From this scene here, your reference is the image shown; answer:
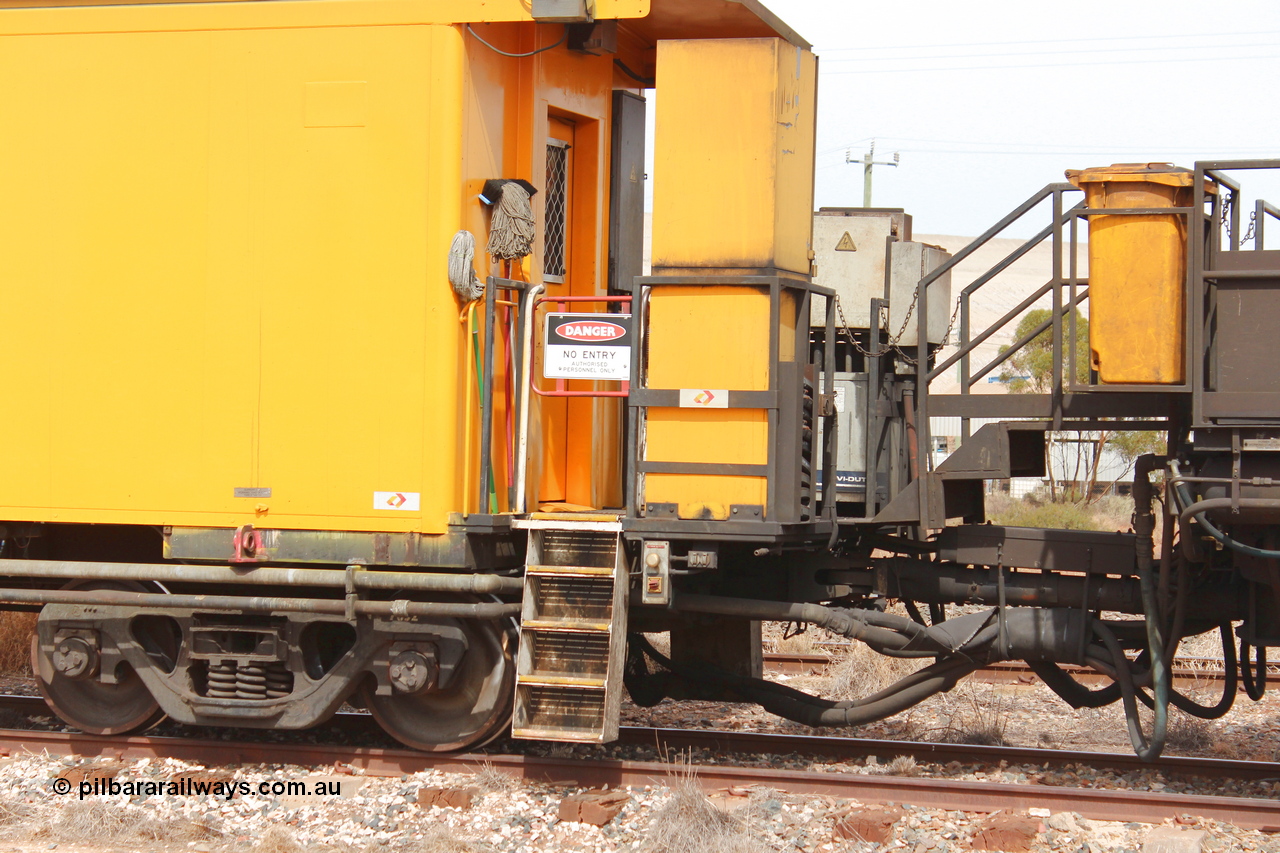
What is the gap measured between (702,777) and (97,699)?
3.45 meters

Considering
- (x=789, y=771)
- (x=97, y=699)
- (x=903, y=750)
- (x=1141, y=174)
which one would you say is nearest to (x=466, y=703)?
(x=789, y=771)

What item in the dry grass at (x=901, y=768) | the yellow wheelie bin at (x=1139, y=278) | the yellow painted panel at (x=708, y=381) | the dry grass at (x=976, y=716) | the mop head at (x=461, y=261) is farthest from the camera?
the dry grass at (x=976, y=716)

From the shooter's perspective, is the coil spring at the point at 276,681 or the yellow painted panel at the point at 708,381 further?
the coil spring at the point at 276,681

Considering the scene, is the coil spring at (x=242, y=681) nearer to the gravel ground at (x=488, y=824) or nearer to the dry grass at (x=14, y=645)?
the gravel ground at (x=488, y=824)

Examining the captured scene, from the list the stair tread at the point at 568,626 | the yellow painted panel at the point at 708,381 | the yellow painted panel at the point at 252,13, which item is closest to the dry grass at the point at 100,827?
the stair tread at the point at 568,626

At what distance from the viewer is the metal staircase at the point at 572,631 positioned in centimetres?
526

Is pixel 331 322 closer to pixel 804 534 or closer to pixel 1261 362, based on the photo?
pixel 804 534

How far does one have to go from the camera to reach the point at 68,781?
18.5 ft

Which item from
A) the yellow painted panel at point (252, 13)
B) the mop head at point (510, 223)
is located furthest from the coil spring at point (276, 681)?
the yellow painted panel at point (252, 13)

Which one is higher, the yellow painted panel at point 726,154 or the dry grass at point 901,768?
the yellow painted panel at point 726,154

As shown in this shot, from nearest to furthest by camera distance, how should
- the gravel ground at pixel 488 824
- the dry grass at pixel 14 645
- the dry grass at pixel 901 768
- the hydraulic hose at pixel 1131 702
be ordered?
the gravel ground at pixel 488 824
the hydraulic hose at pixel 1131 702
the dry grass at pixel 901 768
the dry grass at pixel 14 645

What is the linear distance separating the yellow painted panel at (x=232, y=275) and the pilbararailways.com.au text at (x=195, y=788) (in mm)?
1327

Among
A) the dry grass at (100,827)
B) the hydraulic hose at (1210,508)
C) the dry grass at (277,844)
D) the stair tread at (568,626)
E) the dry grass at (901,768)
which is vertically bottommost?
the dry grass at (100,827)

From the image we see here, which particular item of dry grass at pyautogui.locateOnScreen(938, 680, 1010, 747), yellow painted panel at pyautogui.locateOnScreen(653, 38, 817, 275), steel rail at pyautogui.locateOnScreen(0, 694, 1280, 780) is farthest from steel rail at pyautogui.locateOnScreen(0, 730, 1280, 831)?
yellow painted panel at pyautogui.locateOnScreen(653, 38, 817, 275)
